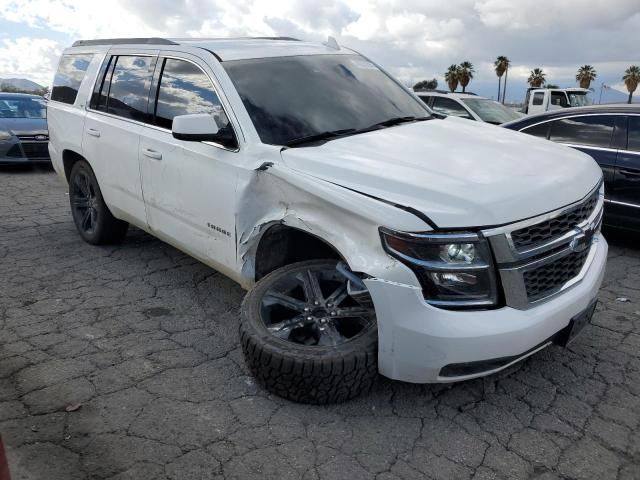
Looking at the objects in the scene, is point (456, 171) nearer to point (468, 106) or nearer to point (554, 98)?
point (468, 106)

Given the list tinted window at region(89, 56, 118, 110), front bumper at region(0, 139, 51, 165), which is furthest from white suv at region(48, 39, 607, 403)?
front bumper at region(0, 139, 51, 165)

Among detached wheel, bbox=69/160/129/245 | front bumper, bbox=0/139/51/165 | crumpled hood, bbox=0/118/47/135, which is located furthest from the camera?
crumpled hood, bbox=0/118/47/135

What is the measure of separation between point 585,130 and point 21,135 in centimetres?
910

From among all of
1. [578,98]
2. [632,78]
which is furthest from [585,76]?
[578,98]

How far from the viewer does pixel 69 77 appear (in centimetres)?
557

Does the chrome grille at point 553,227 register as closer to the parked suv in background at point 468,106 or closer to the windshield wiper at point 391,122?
the windshield wiper at point 391,122

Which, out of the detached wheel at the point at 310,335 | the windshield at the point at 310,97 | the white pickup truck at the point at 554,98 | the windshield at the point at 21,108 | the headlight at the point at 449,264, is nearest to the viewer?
the headlight at the point at 449,264

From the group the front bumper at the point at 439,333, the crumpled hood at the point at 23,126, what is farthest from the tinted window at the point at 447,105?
the front bumper at the point at 439,333

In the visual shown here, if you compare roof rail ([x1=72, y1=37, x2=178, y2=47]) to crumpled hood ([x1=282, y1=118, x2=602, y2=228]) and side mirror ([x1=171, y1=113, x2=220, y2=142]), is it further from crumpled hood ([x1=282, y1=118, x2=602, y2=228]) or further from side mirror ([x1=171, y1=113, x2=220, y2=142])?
crumpled hood ([x1=282, y1=118, x2=602, y2=228])

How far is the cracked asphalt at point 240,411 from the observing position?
2.59m

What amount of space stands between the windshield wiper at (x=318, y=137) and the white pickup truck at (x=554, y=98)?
55.1 feet

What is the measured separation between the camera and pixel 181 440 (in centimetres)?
276

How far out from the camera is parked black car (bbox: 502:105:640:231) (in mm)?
5496

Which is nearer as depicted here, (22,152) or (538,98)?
(22,152)
